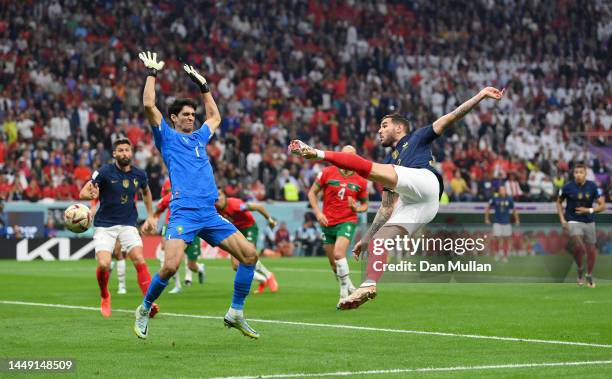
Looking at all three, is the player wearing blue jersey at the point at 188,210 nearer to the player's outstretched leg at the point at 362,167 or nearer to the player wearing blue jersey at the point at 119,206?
the player's outstretched leg at the point at 362,167

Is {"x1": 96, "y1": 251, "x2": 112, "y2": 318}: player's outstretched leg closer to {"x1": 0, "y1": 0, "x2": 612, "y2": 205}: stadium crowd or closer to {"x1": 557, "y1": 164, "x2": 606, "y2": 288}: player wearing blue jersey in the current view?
{"x1": 557, "y1": 164, "x2": 606, "y2": 288}: player wearing blue jersey

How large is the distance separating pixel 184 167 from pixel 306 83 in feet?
103

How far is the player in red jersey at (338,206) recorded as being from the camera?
18.0 metres

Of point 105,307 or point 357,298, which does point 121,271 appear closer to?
point 105,307

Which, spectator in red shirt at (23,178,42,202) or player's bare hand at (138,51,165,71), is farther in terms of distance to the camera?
spectator in red shirt at (23,178,42,202)

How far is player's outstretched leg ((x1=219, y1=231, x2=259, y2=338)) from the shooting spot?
38.5ft

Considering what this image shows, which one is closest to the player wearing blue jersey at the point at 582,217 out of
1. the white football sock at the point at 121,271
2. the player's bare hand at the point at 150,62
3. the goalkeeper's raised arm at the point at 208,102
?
the white football sock at the point at 121,271

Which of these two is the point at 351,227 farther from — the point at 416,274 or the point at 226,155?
the point at 226,155

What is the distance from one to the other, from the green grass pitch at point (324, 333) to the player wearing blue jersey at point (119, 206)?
0.91 m

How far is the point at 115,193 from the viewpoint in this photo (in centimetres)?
1582

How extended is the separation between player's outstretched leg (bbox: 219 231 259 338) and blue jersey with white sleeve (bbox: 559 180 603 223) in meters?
11.4

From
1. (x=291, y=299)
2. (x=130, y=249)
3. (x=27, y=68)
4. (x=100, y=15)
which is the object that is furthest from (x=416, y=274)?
(x=100, y=15)

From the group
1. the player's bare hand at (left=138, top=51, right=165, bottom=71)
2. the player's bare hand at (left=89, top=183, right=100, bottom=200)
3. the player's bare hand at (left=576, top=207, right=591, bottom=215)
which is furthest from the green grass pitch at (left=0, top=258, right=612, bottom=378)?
the player's bare hand at (left=138, top=51, right=165, bottom=71)

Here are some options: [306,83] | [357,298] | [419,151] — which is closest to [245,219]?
[419,151]
